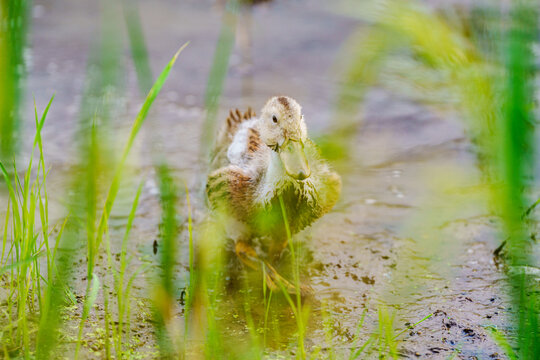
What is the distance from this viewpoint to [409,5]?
65.2 inches

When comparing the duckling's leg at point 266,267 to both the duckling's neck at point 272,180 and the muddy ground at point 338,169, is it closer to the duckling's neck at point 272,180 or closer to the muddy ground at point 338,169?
the muddy ground at point 338,169

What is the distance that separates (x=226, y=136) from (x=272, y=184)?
0.97 metres

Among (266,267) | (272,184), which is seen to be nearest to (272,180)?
(272,184)

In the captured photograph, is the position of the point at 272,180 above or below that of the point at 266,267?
above

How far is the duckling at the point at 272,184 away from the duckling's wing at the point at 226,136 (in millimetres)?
134

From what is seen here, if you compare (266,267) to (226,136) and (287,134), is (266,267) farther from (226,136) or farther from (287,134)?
(226,136)

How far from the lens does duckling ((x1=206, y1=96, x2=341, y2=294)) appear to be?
328cm

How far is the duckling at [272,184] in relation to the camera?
328 cm

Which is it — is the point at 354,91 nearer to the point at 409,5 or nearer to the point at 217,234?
the point at 409,5

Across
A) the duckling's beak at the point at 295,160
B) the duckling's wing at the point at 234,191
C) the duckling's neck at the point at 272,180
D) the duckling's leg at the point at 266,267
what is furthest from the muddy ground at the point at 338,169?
the duckling's neck at the point at 272,180

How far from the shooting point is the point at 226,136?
4.32 m

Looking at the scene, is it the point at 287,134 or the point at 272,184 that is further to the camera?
the point at 272,184

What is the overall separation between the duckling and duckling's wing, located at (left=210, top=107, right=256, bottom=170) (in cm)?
13

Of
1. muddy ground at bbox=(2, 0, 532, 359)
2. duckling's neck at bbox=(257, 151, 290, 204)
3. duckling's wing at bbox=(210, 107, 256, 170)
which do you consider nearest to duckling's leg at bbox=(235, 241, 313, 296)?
muddy ground at bbox=(2, 0, 532, 359)
